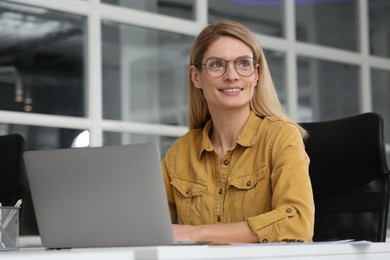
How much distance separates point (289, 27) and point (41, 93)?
72.1 inches

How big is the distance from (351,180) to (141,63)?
7.38ft

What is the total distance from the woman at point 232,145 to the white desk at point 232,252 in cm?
35

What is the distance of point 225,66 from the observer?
2.26 m

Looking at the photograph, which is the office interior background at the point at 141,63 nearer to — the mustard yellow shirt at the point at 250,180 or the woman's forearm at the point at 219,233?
the mustard yellow shirt at the point at 250,180

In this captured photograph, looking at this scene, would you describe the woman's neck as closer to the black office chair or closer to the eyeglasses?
the eyeglasses

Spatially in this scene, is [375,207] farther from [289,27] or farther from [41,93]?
[289,27]

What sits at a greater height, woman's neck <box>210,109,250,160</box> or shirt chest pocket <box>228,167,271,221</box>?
woman's neck <box>210,109,250,160</box>

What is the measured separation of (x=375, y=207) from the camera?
239cm

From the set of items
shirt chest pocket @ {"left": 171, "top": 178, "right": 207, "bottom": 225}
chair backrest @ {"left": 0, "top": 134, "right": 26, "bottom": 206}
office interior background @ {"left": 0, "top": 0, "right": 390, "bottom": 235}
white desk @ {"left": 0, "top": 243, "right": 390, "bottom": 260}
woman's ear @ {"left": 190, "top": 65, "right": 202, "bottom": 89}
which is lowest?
white desk @ {"left": 0, "top": 243, "right": 390, "bottom": 260}

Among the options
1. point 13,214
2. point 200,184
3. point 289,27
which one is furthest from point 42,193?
point 289,27

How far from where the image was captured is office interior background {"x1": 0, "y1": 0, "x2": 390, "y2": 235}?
4027 mm

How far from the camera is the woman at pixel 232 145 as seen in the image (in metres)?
A: 2.15

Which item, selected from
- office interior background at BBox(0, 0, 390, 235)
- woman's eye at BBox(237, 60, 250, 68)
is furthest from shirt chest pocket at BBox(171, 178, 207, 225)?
office interior background at BBox(0, 0, 390, 235)

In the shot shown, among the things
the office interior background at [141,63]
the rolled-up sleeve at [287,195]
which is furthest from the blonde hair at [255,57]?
the office interior background at [141,63]
